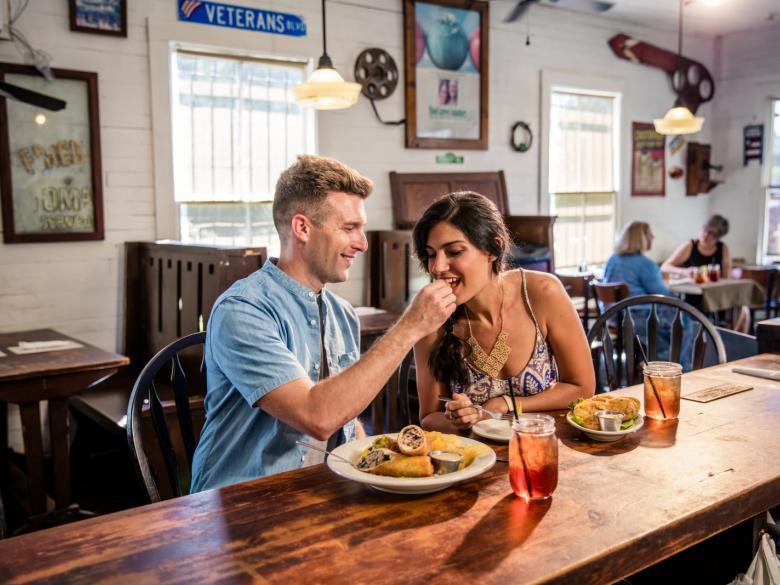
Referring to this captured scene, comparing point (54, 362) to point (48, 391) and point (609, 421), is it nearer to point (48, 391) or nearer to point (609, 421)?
point (48, 391)

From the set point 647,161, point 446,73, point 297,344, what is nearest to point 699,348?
point 297,344

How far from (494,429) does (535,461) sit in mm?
399

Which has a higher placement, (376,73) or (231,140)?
(376,73)

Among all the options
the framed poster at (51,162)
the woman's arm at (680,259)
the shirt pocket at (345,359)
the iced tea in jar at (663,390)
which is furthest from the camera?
the woman's arm at (680,259)

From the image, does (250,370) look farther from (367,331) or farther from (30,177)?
(30,177)

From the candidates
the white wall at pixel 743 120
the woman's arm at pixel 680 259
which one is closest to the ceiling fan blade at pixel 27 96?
the woman's arm at pixel 680 259

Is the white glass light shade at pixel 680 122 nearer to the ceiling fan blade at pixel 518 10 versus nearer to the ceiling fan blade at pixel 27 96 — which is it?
the ceiling fan blade at pixel 518 10

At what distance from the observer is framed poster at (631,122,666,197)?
25.5 ft

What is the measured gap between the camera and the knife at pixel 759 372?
2195mm

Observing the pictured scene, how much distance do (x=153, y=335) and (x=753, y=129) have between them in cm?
691

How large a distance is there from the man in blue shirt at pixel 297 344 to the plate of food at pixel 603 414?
38cm

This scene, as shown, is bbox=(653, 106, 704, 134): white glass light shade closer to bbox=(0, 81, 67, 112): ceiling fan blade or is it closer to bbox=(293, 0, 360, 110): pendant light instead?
bbox=(293, 0, 360, 110): pendant light

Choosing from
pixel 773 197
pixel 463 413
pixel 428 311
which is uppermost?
pixel 773 197

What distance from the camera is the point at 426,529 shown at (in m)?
1.22
